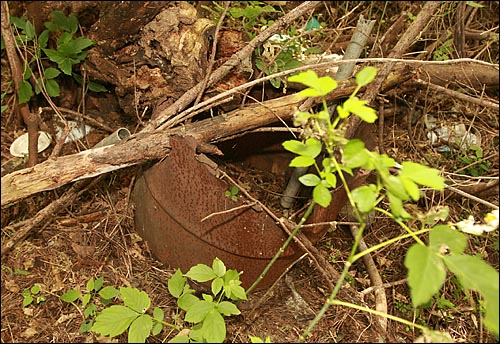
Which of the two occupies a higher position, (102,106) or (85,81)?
(85,81)

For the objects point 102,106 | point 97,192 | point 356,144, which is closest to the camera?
point 356,144

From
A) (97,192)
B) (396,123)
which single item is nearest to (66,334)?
(97,192)

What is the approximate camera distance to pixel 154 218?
2.13 m

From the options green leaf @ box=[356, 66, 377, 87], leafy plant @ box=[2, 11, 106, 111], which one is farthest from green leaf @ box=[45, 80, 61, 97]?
green leaf @ box=[356, 66, 377, 87]

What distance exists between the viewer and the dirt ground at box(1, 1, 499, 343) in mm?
1938

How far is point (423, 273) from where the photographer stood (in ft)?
3.39

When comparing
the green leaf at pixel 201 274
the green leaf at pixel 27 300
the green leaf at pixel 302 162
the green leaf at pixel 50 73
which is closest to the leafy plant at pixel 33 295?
the green leaf at pixel 27 300

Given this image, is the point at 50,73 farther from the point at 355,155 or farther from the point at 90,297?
the point at 355,155

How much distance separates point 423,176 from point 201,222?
1.01 m

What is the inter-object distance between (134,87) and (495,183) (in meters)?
1.67

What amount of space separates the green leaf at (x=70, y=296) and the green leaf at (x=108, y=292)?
4.3 inches

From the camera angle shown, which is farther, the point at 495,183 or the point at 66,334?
the point at 495,183

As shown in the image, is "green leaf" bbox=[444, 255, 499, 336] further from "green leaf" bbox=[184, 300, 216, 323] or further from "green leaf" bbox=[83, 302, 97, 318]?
"green leaf" bbox=[83, 302, 97, 318]

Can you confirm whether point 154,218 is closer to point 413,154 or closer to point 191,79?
point 191,79
